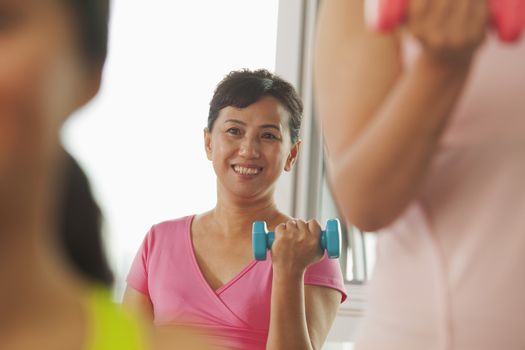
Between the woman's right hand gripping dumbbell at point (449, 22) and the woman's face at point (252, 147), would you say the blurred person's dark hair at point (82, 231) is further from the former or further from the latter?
the woman's face at point (252, 147)

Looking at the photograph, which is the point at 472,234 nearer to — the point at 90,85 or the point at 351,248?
the point at 90,85

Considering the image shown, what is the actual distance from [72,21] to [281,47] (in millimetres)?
2389

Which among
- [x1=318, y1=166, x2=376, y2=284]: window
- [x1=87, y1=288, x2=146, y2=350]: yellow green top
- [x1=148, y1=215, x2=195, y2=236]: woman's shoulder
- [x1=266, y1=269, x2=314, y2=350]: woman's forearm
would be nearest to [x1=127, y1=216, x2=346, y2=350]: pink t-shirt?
[x1=148, y1=215, x2=195, y2=236]: woman's shoulder

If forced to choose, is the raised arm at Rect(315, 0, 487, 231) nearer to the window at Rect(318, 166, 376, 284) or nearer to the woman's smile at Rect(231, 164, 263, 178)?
the woman's smile at Rect(231, 164, 263, 178)

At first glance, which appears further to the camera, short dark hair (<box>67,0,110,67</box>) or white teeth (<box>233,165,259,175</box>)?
white teeth (<box>233,165,259,175</box>)

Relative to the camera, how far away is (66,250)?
49 centimetres

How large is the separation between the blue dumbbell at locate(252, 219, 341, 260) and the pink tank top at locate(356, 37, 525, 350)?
0.75 meters

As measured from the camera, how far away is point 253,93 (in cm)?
197

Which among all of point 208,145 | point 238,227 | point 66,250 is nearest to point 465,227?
point 66,250

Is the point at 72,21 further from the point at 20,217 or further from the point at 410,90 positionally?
the point at 410,90

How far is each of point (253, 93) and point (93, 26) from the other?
1542mm

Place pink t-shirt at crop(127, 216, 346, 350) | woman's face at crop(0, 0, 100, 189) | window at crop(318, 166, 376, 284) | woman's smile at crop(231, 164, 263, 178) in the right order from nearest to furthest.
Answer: woman's face at crop(0, 0, 100, 189) → pink t-shirt at crop(127, 216, 346, 350) → woman's smile at crop(231, 164, 263, 178) → window at crop(318, 166, 376, 284)

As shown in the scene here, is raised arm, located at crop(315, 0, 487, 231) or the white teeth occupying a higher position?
raised arm, located at crop(315, 0, 487, 231)

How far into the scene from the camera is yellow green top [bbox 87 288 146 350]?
413mm
